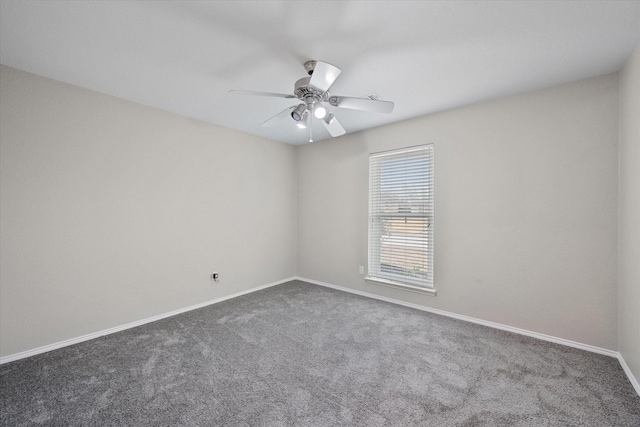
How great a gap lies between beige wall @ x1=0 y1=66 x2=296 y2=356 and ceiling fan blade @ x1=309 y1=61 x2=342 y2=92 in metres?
2.21

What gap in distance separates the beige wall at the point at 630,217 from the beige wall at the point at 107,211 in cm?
401

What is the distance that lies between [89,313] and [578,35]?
15.3 feet

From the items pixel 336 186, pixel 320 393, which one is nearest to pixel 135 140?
pixel 336 186

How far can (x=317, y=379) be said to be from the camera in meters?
1.96

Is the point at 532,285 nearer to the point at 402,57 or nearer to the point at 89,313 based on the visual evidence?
the point at 402,57

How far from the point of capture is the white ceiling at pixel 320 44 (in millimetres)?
1572

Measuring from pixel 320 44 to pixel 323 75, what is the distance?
28cm

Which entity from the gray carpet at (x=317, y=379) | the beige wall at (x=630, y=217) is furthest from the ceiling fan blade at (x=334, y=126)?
the beige wall at (x=630, y=217)

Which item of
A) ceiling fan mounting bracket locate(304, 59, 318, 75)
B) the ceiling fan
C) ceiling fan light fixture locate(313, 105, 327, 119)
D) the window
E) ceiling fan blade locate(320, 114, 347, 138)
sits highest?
ceiling fan mounting bracket locate(304, 59, 318, 75)

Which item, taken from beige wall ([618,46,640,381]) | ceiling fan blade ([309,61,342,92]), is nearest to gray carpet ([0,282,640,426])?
beige wall ([618,46,640,381])

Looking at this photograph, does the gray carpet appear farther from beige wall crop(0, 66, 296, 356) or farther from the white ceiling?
the white ceiling

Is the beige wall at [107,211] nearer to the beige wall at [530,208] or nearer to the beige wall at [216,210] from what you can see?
the beige wall at [216,210]

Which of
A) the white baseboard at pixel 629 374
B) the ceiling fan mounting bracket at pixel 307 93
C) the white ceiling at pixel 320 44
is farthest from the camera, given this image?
the ceiling fan mounting bracket at pixel 307 93

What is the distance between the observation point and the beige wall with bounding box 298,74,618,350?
7.53 feet
